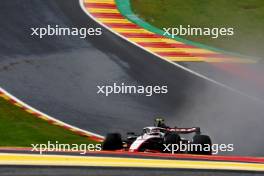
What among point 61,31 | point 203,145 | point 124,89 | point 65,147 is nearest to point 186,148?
point 203,145

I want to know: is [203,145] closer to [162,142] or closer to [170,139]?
[170,139]

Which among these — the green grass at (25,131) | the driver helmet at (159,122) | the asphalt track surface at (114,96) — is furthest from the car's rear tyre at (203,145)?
the green grass at (25,131)

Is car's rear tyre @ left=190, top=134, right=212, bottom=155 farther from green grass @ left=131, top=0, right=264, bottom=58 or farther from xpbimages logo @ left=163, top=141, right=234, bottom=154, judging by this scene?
green grass @ left=131, top=0, right=264, bottom=58

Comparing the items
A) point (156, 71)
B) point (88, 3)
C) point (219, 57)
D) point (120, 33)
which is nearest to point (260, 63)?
point (219, 57)

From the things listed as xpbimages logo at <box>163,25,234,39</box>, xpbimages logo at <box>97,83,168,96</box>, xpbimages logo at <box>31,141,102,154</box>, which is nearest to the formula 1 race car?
xpbimages logo at <box>31,141,102,154</box>

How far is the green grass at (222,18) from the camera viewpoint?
43.7 ft

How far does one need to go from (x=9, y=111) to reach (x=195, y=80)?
323cm

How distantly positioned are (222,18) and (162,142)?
2.56 meters

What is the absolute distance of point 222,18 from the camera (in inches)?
535

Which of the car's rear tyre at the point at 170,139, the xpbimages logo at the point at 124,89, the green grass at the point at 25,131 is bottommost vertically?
the car's rear tyre at the point at 170,139

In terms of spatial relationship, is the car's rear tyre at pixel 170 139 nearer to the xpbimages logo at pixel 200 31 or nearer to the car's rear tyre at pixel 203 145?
the car's rear tyre at pixel 203 145

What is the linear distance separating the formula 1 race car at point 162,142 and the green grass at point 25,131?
67 centimetres

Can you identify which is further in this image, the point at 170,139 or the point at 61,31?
the point at 61,31

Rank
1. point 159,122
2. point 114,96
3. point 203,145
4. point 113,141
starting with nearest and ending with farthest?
1. point 203,145
2. point 113,141
3. point 159,122
4. point 114,96
